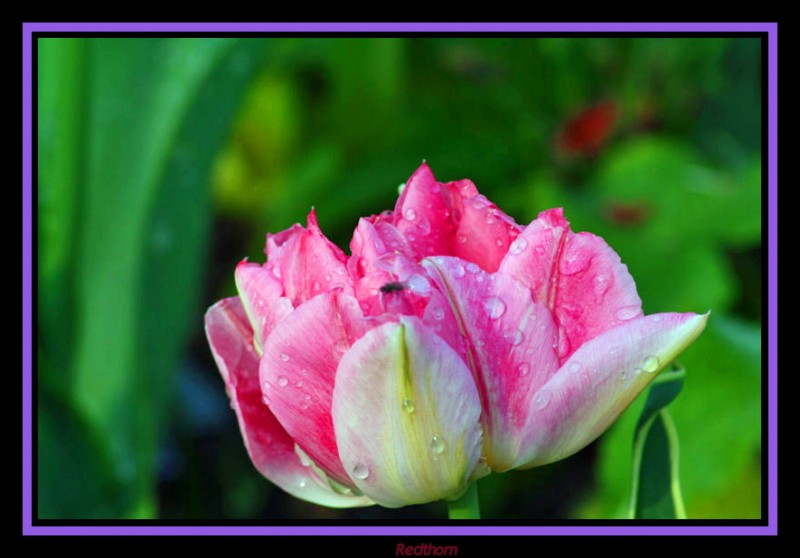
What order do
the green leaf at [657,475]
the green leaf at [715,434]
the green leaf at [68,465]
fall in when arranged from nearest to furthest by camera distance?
1. the green leaf at [657,475]
2. the green leaf at [68,465]
3. the green leaf at [715,434]

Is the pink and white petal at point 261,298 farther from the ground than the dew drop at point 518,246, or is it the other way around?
the dew drop at point 518,246

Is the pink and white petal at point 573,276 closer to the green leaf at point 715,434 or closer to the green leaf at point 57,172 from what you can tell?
the green leaf at point 715,434

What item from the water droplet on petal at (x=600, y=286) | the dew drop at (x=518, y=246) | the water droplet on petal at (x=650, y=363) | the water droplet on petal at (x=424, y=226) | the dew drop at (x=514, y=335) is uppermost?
the water droplet on petal at (x=424, y=226)

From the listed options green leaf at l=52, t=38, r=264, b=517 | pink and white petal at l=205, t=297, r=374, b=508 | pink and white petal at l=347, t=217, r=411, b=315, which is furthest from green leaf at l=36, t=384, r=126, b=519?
pink and white petal at l=347, t=217, r=411, b=315

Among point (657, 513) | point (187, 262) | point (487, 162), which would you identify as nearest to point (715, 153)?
point (487, 162)

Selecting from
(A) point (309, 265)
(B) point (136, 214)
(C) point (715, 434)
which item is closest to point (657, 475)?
(A) point (309, 265)

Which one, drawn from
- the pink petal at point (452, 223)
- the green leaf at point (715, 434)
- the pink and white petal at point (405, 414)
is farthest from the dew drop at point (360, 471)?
the green leaf at point (715, 434)
